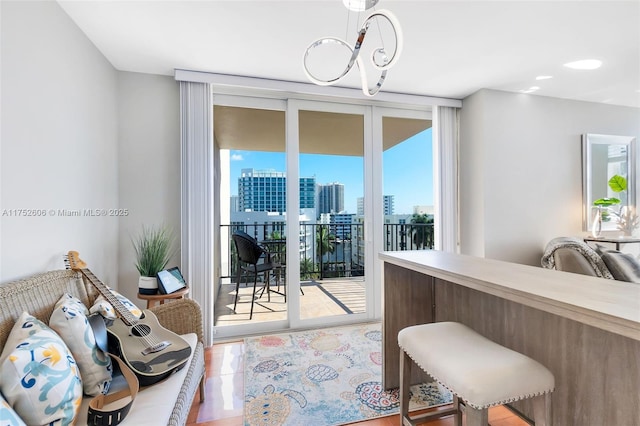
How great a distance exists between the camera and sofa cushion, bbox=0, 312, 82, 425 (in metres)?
0.90

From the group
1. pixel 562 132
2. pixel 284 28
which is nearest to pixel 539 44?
pixel 562 132

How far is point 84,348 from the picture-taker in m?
1.20

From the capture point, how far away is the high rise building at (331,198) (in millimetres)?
3184

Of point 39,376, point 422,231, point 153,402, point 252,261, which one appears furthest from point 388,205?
point 39,376

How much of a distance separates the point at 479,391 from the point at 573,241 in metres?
2.51

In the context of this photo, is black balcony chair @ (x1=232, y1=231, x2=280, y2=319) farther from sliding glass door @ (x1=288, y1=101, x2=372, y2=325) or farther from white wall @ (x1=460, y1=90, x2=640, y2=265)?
white wall @ (x1=460, y1=90, x2=640, y2=265)

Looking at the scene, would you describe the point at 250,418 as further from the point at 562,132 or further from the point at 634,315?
the point at 562,132

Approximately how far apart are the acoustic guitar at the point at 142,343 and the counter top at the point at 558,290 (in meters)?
1.33

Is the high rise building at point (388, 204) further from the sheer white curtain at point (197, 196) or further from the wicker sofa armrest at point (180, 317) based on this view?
the wicker sofa armrest at point (180, 317)

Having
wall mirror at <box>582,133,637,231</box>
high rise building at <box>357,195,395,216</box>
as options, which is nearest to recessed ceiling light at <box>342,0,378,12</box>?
high rise building at <box>357,195,395,216</box>

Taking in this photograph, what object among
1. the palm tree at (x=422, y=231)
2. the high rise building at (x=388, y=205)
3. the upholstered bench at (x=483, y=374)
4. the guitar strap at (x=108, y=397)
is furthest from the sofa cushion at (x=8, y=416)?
the palm tree at (x=422, y=231)

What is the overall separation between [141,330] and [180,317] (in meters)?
0.31

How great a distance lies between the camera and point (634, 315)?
0.75 m

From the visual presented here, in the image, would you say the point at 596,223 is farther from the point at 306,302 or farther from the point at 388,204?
the point at 306,302
